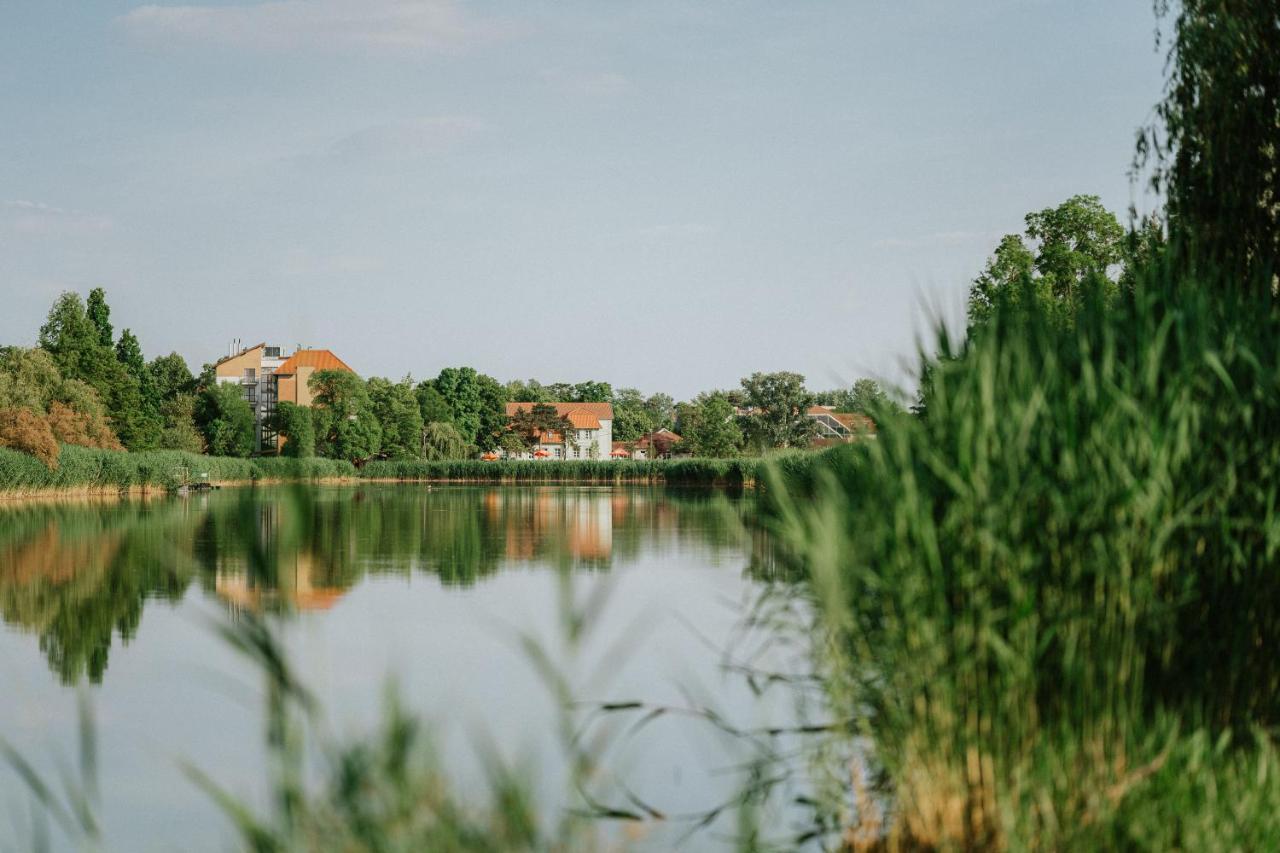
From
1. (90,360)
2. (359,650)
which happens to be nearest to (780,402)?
(90,360)

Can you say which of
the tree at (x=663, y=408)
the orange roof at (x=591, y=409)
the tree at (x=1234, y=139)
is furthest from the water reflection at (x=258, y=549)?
the tree at (x=663, y=408)

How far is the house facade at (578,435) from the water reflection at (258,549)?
60033 millimetres

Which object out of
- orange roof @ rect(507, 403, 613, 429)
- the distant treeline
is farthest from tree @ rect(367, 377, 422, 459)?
orange roof @ rect(507, 403, 613, 429)

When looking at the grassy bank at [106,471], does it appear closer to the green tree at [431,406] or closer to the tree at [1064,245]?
the tree at [1064,245]

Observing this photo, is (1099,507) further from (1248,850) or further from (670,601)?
(670,601)

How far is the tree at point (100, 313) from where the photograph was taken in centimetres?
5609

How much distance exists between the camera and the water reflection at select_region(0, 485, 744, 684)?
5.78 m

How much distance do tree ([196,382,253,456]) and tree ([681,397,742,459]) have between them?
30037 mm

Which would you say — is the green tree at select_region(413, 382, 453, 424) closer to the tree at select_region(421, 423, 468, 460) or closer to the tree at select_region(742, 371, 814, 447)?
the tree at select_region(421, 423, 468, 460)

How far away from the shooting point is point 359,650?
10531mm

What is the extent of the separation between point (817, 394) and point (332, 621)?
256ft

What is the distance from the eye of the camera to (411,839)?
104 inches

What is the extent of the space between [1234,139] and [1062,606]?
514cm

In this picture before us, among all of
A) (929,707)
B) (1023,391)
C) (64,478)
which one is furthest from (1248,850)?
(64,478)
